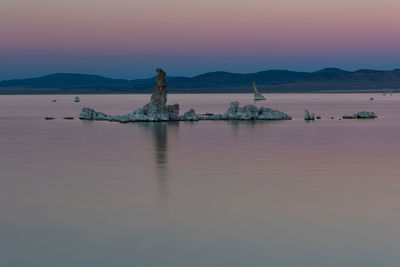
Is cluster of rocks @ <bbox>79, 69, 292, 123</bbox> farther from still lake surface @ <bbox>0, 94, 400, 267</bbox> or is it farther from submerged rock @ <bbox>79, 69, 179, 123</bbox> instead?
still lake surface @ <bbox>0, 94, 400, 267</bbox>

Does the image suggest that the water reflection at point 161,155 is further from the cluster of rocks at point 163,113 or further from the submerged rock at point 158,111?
the cluster of rocks at point 163,113

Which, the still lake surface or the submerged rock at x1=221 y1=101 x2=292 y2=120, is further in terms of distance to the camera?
the submerged rock at x1=221 y1=101 x2=292 y2=120

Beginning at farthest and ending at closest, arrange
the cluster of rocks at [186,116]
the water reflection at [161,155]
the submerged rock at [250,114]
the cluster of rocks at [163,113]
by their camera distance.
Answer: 1. the submerged rock at [250,114]
2. the cluster of rocks at [186,116]
3. the cluster of rocks at [163,113]
4. the water reflection at [161,155]

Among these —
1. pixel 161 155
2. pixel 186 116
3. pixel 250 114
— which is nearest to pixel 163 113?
pixel 186 116

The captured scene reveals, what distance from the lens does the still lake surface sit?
911cm

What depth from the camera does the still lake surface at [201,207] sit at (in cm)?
911

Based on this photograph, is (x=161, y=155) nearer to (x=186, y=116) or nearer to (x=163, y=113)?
(x=163, y=113)

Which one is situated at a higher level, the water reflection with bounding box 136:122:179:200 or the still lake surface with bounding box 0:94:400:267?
the still lake surface with bounding box 0:94:400:267

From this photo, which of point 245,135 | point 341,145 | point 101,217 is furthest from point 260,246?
point 245,135

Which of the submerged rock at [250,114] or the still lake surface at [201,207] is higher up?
the still lake surface at [201,207]

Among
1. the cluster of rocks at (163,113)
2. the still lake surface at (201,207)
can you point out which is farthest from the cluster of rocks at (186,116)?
the still lake surface at (201,207)

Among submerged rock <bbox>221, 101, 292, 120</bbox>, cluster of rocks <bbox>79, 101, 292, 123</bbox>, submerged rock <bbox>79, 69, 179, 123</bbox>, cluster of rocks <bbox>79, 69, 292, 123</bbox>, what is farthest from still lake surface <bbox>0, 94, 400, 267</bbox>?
submerged rock <bbox>221, 101, 292, 120</bbox>

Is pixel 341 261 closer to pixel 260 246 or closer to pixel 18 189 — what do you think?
pixel 260 246

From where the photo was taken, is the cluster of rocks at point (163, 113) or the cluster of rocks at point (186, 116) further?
the cluster of rocks at point (186, 116)
